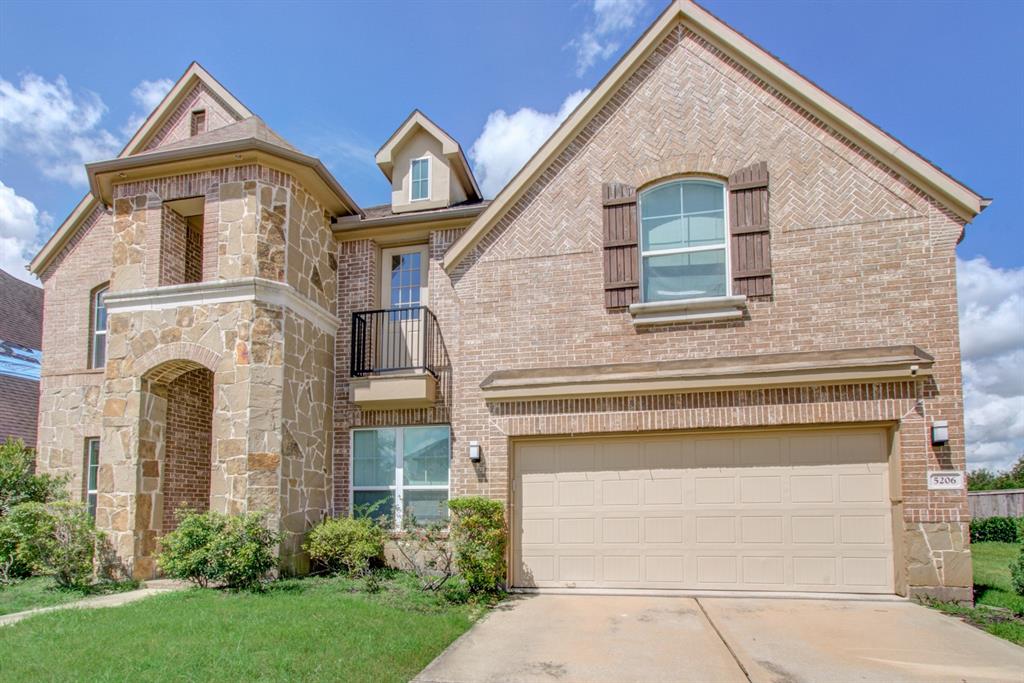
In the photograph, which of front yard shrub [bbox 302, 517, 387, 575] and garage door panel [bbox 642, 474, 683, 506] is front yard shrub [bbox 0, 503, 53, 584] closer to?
front yard shrub [bbox 302, 517, 387, 575]

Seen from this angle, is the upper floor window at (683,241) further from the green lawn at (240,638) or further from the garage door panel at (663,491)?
the green lawn at (240,638)

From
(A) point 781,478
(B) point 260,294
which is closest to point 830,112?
(A) point 781,478

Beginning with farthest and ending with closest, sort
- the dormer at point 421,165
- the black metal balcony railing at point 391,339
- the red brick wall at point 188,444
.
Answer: the dormer at point 421,165 → the black metal balcony railing at point 391,339 → the red brick wall at point 188,444

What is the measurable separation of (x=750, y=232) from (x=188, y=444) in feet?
32.0

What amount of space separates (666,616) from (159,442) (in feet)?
A: 26.9

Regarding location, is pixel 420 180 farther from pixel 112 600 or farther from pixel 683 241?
pixel 112 600

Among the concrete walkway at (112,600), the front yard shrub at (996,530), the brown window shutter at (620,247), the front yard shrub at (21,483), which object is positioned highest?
the brown window shutter at (620,247)

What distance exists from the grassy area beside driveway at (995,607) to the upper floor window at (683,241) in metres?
4.81

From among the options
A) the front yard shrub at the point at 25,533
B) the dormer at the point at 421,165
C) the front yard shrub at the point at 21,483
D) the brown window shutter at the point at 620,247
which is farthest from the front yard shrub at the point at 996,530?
the front yard shrub at the point at 21,483

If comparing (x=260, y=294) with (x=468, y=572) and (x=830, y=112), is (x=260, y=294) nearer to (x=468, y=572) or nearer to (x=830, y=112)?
(x=468, y=572)

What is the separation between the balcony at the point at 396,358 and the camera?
36.8 ft

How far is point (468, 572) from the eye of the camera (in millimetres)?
8898

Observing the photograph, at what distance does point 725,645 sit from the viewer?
680 cm

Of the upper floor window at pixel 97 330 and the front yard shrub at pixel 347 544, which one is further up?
the upper floor window at pixel 97 330
